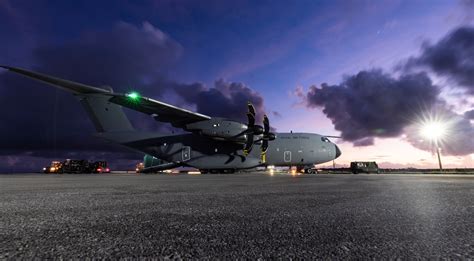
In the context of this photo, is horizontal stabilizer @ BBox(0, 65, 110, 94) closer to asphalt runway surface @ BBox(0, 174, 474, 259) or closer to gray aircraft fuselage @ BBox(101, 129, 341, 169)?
gray aircraft fuselage @ BBox(101, 129, 341, 169)

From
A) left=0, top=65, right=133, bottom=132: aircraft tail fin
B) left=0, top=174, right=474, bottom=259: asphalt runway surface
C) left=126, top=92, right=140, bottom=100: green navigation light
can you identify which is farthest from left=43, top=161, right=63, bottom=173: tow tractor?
left=0, top=174, right=474, bottom=259: asphalt runway surface

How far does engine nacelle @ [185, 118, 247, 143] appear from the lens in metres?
23.1

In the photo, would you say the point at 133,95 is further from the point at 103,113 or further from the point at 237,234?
the point at 237,234

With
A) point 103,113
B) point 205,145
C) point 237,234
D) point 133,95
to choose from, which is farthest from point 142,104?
point 237,234

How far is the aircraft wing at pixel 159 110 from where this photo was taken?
20553mm

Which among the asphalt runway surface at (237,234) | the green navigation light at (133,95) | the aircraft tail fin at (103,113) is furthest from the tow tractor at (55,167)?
the asphalt runway surface at (237,234)

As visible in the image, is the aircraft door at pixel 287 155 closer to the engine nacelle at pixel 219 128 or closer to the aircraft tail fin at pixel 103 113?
the engine nacelle at pixel 219 128

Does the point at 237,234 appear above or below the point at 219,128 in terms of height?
below

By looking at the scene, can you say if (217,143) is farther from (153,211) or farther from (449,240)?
(449,240)

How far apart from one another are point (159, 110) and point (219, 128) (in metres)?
4.94

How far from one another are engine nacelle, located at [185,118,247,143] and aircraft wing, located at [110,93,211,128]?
1.43ft

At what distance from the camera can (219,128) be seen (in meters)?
23.1

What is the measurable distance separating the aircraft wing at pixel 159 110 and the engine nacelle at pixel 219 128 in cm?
43

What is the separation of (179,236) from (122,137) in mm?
25582
